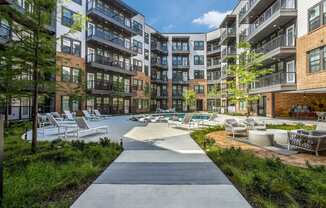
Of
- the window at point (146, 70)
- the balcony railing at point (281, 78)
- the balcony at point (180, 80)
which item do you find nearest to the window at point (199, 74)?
the balcony at point (180, 80)

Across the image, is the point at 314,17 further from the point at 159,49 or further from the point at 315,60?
the point at 159,49

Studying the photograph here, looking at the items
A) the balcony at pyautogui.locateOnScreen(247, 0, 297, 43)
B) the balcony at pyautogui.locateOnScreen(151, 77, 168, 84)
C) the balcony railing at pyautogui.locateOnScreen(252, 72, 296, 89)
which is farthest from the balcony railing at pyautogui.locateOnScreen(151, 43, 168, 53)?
the balcony railing at pyautogui.locateOnScreen(252, 72, 296, 89)

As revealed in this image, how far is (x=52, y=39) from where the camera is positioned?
7.42m

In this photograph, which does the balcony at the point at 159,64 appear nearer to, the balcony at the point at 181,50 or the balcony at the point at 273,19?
the balcony at the point at 181,50

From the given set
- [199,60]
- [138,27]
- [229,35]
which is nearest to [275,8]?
[229,35]

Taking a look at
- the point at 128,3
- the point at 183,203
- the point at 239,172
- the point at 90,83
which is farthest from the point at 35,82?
the point at 128,3

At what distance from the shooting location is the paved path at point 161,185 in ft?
13.1

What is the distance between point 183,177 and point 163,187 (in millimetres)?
794

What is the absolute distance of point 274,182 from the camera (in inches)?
183

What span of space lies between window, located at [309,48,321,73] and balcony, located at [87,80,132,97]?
22.8 m

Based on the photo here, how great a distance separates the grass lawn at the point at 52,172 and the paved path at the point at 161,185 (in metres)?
0.33

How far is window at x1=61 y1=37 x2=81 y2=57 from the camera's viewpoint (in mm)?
25972

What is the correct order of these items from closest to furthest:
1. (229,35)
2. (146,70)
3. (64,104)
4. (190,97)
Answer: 1. (64,104)
2. (229,35)
3. (146,70)
4. (190,97)

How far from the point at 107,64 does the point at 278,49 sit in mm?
20619
